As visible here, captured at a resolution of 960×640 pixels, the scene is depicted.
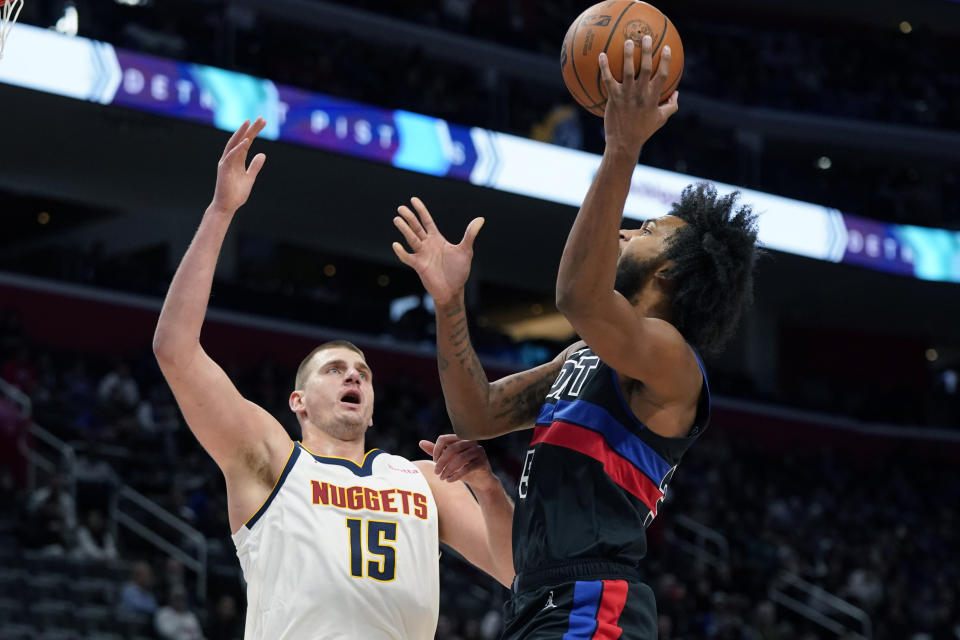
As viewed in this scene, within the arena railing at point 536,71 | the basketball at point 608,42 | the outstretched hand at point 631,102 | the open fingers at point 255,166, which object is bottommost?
the outstretched hand at point 631,102

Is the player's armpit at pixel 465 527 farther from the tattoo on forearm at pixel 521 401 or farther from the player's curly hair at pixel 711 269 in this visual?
the player's curly hair at pixel 711 269

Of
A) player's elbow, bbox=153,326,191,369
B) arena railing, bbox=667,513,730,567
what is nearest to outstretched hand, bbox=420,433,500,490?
player's elbow, bbox=153,326,191,369

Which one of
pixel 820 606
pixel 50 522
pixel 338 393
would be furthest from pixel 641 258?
pixel 820 606

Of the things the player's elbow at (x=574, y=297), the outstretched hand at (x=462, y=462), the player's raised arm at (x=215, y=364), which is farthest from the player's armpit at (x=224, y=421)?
the player's elbow at (x=574, y=297)

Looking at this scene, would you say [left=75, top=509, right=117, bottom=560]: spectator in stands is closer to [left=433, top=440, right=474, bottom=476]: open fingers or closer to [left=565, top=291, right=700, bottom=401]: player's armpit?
[left=433, top=440, right=474, bottom=476]: open fingers

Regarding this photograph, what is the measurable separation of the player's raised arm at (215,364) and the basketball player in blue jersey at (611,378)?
70 centimetres

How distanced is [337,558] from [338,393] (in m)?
0.70

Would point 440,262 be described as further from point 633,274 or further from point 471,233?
point 633,274

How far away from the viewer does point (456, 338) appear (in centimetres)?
368

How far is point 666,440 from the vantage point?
11.5 ft

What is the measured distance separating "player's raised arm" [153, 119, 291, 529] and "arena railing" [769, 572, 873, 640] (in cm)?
1248

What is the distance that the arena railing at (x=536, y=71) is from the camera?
2075 centimetres

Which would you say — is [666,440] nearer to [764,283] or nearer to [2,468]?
[2,468]

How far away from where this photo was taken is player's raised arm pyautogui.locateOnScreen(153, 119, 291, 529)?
4.09 metres
